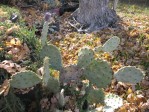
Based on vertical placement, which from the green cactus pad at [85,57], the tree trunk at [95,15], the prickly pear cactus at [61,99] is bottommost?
the tree trunk at [95,15]

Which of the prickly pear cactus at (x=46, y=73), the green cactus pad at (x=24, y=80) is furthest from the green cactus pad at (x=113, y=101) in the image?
the green cactus pad at (x=24, y=80)

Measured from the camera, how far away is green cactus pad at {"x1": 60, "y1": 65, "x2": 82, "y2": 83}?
11.2 ft

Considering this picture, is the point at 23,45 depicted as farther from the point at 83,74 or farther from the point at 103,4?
the point at 103,4

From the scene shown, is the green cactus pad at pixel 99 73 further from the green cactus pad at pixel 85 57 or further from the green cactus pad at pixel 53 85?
the green cactus pad at pixel 53 85

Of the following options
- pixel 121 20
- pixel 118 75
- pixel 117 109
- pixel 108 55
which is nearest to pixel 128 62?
pixel 108 55

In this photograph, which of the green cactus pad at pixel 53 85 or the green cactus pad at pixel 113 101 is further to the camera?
the green cactus pad at pixel 113 101

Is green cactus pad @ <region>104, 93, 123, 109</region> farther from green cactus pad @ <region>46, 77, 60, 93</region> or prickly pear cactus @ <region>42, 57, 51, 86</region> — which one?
prickly pear cactus @ <region>42, 57, 51, 86</region>

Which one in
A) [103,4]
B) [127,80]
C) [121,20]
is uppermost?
[127,80]

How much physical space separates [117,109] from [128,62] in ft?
4.44

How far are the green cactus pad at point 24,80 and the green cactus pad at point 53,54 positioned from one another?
35cm

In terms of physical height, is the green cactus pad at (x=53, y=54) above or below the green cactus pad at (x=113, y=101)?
above

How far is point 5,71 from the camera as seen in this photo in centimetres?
332

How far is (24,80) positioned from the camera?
10.3 ft

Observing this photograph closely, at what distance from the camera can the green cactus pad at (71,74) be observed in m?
3.43
